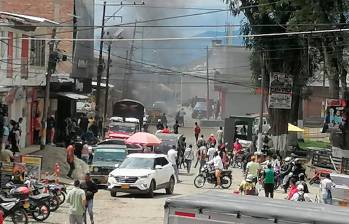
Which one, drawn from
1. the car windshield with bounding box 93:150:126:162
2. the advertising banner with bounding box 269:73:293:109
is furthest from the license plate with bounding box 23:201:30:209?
the advertising banner with bounding box 269:73:293:109

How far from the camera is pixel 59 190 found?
2058 centimetres

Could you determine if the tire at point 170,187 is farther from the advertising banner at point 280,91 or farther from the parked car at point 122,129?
the advertising banner at point 280,91

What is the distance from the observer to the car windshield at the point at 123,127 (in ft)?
140

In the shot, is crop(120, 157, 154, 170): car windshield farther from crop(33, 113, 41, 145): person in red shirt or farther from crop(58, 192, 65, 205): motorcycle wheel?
crop(33, 113, 41, 145): person in red shirt

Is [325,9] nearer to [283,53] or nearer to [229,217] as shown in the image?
[283,53]

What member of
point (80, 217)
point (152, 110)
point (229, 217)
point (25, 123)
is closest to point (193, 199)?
point (229, 217)

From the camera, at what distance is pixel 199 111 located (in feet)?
321

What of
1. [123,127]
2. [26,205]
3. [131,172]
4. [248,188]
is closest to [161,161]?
[131,172]

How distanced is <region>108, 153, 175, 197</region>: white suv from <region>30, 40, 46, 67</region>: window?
38.9 ft

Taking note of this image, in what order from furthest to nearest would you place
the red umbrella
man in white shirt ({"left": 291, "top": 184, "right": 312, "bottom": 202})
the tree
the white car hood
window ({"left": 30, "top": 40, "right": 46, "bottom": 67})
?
the tree
window ({"left": 30, "top": 40, "right": 46, "bottom": 67})
the red umbrella
the white car hood
man in white shirt ({"left": 291, "top": 184, "right": 312, "bottom": 202})

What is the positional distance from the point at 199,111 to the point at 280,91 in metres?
55.2

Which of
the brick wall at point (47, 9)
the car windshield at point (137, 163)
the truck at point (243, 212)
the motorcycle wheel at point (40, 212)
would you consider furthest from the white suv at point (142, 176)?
the brick wall at point (47, 9)

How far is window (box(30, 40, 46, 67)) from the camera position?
1395 inches

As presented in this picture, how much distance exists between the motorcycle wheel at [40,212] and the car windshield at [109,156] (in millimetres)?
9657
